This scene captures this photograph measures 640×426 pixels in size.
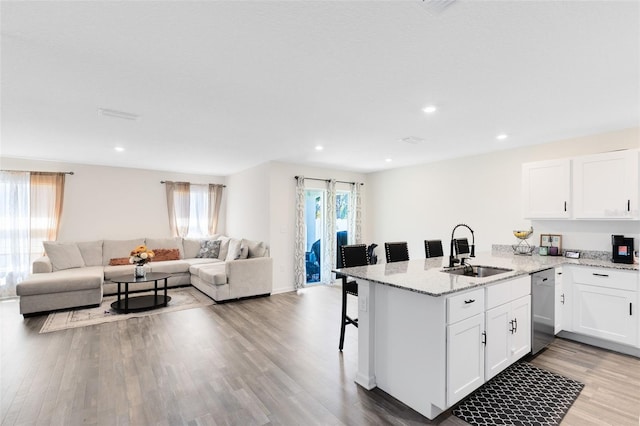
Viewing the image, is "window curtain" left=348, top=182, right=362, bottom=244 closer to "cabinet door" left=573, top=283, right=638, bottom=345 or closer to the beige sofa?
the beige sofa

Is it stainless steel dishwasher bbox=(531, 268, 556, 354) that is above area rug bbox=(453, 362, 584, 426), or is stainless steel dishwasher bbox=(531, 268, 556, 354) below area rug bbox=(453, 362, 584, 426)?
above

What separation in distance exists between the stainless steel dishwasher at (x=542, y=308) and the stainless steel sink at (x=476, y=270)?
1.08 feet

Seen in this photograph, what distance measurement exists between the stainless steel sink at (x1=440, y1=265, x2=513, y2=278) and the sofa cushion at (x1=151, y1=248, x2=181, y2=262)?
5.80 meters

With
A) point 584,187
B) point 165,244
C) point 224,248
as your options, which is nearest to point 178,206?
point 165,244

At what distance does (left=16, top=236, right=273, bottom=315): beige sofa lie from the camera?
15.1 ft

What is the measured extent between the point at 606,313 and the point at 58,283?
7.15m

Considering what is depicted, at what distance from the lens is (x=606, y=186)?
11.7ft

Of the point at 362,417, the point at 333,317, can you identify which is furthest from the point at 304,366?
the point at 333,317

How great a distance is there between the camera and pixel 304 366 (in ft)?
9.71

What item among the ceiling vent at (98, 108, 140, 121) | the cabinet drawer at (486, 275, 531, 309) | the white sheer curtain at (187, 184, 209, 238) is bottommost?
the cabinet drawer at (486, 275, 531, 309)

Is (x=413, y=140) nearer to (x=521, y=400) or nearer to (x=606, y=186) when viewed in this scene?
(x=606, y=186)

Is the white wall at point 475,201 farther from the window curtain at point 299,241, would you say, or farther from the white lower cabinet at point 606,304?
the window curtain at point 299,241

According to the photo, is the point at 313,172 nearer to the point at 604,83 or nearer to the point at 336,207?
the point at 336,207

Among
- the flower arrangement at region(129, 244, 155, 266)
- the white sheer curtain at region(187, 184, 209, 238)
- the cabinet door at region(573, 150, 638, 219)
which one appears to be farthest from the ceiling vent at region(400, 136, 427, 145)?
the white sheer curtain at region(187, 184, 209, 238)
